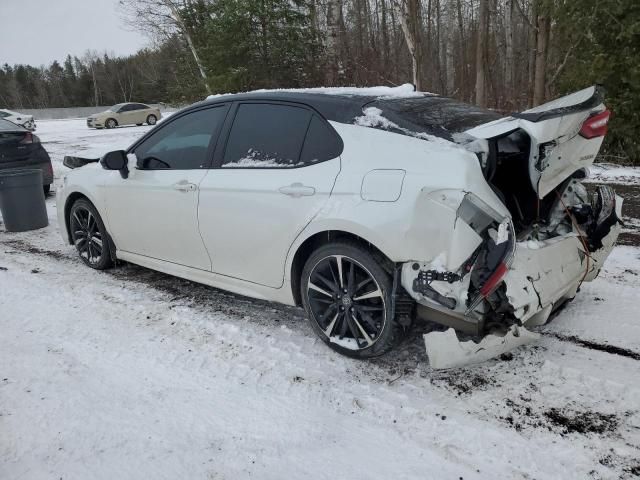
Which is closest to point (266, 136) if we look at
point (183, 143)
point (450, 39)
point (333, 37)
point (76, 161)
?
point (183, 143)

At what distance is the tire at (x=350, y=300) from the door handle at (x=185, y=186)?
119 centimetres

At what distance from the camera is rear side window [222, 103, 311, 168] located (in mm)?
3359

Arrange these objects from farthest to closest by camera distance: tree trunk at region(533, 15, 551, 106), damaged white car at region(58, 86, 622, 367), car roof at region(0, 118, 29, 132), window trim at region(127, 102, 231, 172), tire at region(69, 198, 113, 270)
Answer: tree trunk at region(533, 15, 551, 106) < car roof at region(0, 118, 29, 132) < tire at region(69, 198, 113, 270) < window trim at region(127, 102, 231, 172) < damaged white car at region(58, 86, 622, 367)

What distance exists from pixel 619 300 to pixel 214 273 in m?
3.18

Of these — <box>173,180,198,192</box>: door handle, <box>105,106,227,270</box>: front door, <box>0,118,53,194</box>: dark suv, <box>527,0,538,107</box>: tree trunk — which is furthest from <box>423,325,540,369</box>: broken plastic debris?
<box>527,0,538,107</box>: tree trunk

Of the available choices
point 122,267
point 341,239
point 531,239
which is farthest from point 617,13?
point 122,267

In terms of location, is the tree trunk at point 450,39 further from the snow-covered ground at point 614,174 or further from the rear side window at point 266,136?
the rear side window at point 266,136

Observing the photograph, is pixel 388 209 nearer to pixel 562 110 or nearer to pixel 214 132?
pixel 562 110

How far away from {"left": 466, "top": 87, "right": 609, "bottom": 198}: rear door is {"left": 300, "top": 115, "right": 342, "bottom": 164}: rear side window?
0.83 meters

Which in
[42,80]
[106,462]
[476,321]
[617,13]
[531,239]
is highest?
[42,80]

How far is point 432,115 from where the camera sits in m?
3.22

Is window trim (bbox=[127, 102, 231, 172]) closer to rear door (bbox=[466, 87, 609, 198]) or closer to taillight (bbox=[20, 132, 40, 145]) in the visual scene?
rear door (bbox=[466, 87, 609, 198])

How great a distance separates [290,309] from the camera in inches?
159

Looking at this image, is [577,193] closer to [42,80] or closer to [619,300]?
[619,300]
